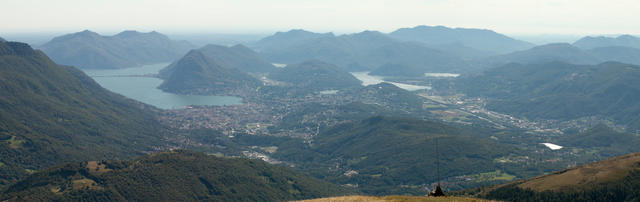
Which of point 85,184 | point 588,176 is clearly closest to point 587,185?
point 588,176

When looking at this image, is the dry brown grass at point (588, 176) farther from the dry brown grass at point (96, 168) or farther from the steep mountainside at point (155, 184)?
the dry brown grass at point (96, 168)

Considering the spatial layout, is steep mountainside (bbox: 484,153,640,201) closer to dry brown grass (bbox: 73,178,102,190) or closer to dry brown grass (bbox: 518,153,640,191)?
dry brown grass (bbox: 518,153,640,191)

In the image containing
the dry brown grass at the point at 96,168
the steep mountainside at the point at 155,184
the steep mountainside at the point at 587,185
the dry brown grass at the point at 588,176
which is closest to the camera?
the steep mountainside at the point at 587,185

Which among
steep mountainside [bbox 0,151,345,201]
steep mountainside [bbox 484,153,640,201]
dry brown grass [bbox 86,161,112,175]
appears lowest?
steep mountainside [bbox 0,151,345,201]

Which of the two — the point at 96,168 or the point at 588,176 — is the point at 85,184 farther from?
the point at 588,176

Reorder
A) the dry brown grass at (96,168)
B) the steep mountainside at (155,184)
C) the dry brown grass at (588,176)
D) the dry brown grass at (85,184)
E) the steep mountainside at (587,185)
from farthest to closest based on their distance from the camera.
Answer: the dry brown grass at (96,168) < the dry brown grass at (85,184) < the steep mountainside at (155,184) < the dry brown grass at (588,176) < the steep mountainside at (587,185)

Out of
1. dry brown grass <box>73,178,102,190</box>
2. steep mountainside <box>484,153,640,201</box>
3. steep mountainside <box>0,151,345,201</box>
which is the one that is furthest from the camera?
dry brown grass <box>73,178,102,190</box>

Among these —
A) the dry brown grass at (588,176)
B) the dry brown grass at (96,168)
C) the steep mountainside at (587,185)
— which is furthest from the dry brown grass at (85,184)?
the dry brown grass at (588,176)

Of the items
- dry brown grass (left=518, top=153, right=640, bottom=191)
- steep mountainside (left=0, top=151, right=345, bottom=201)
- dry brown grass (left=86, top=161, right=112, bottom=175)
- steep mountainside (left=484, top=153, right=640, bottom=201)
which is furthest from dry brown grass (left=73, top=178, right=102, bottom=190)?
dry brown grass (left=518, top=153, right=640, bottom=191)
